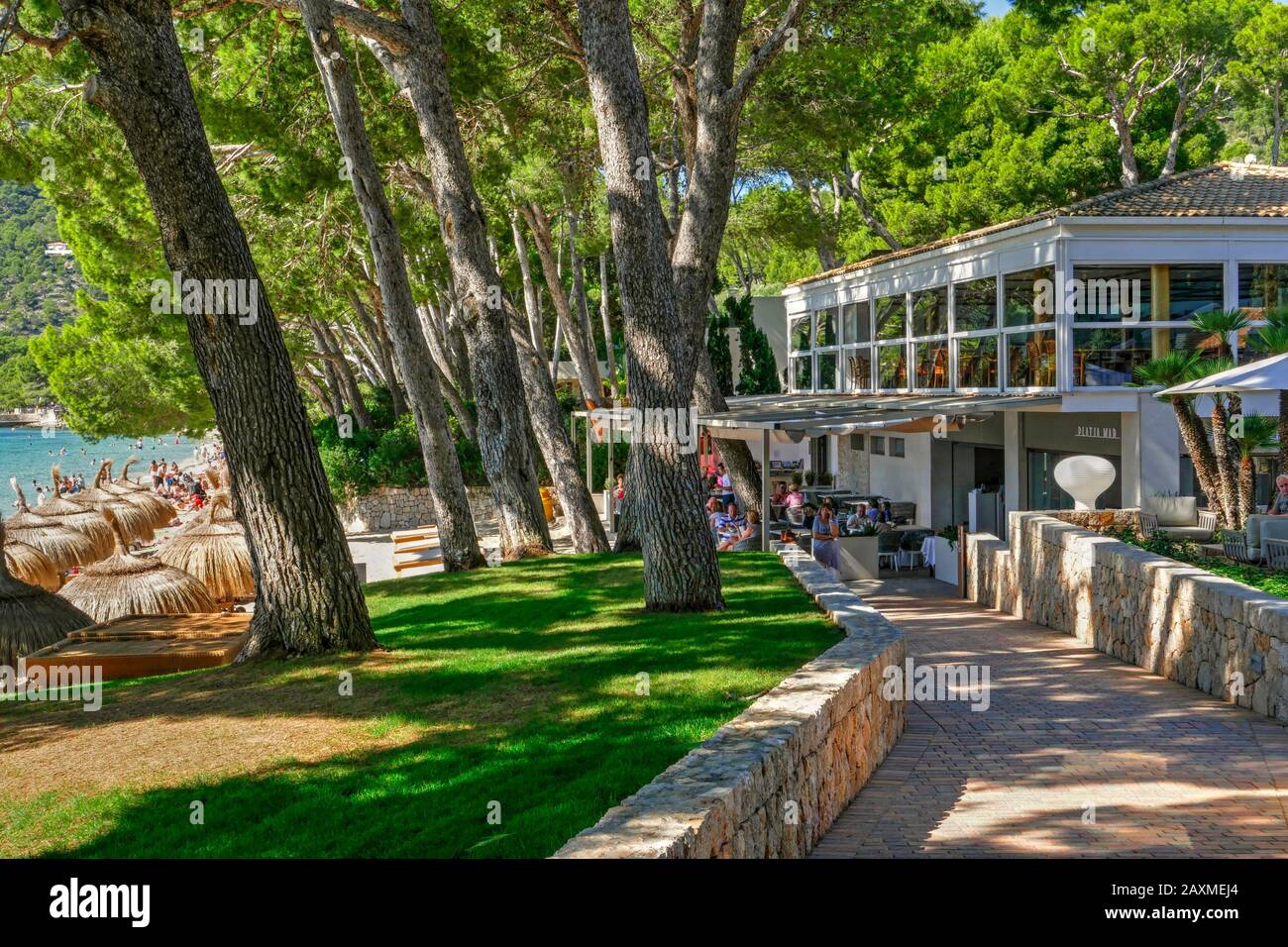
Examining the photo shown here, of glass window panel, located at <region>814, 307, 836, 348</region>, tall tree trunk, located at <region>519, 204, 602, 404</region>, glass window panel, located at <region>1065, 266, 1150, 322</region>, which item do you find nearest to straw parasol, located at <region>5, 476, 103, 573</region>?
tall tree trunk, located at <region>519, 204, 602, 404</region>

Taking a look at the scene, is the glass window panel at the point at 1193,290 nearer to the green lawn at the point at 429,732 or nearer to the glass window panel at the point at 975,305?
the glass window panel at the point at 975,305

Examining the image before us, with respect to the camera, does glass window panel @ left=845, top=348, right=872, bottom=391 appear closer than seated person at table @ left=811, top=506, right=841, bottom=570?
No

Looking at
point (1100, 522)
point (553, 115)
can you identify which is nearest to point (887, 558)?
point (1100, 522)

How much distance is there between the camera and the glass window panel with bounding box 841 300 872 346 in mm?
26875

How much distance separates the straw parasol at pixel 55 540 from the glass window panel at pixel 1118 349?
17.2 meters

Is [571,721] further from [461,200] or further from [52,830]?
[461,200]

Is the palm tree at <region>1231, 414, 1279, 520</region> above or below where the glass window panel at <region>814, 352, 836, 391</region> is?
below

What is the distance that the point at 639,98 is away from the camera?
10422 mm

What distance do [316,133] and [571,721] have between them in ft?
39.9

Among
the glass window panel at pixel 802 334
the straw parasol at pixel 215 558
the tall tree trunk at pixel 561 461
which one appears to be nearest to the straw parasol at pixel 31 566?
the straw parasol at pixel 215 558

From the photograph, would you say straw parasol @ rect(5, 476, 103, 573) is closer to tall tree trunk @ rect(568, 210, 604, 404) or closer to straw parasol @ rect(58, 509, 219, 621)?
straw parasol @ rect(58, 509, 219, 621)

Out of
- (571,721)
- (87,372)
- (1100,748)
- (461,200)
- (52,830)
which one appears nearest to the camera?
(52,830)

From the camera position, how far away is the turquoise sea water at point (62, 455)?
9781 centimetres

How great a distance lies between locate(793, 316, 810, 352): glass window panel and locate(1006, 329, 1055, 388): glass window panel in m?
9.92
